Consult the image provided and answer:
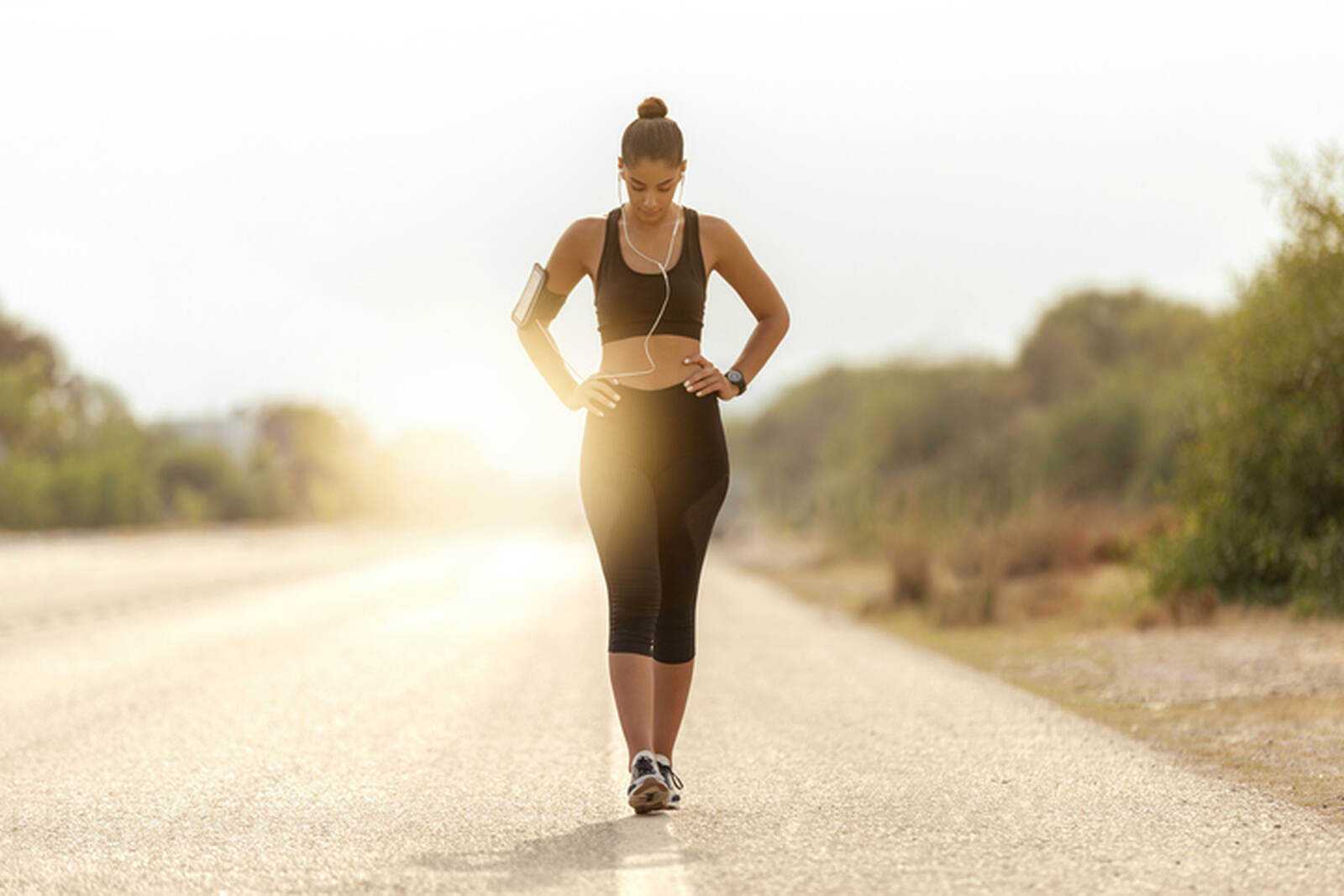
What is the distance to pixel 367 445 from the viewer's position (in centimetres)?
9838

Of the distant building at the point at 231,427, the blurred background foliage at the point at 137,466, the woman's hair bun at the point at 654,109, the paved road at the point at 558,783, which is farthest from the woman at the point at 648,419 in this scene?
the distant building at the point at 231,427

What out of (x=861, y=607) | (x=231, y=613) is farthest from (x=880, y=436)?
(x=231, y=613)

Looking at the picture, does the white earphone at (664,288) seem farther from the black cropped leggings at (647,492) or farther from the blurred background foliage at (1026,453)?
the blurred background foliage at (1026,453)

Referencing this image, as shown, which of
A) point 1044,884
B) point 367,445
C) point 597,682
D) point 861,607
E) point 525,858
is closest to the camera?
point 1044,884

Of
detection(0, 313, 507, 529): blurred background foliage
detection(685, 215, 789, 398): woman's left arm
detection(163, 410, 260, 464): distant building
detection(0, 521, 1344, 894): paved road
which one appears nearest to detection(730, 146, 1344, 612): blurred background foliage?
detection(0, 521, 1344, 894): paved road

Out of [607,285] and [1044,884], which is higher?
[607,285]

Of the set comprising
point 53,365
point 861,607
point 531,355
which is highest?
point 53,365

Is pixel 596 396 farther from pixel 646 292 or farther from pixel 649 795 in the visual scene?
pixel 649 795

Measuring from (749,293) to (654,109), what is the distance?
2.44 feet

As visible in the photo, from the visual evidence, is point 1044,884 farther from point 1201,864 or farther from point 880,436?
point 880,436

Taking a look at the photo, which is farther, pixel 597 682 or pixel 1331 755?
pixel 597 682

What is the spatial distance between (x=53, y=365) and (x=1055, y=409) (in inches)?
1627

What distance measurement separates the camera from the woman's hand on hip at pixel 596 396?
512cm

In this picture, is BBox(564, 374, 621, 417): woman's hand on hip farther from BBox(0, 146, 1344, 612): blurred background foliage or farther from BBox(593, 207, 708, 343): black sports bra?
BBox(0, 146, 1344, 612): blurred background foliage
